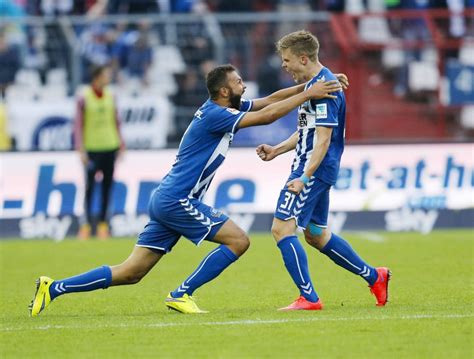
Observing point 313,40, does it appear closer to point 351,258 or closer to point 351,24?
point 351,258

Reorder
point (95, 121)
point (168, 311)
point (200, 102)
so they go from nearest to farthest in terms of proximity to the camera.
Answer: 1. point (168, 311)
2. point (95, 121)
3. point (200, 102)

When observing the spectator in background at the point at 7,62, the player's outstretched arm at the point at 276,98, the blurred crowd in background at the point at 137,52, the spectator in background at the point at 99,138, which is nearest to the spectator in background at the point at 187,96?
the blurred crowd in background at the point at 137,52

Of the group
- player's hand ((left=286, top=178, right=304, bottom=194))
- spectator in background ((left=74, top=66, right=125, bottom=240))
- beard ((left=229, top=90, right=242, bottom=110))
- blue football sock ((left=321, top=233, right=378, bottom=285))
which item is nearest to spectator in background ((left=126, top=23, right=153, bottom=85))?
spectator in background ((left=74, top=66, right=125, bottom=240))

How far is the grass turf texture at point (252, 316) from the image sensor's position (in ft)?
24.6

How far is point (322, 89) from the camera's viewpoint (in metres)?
8.95

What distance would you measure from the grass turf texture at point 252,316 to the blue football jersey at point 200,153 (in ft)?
3.25

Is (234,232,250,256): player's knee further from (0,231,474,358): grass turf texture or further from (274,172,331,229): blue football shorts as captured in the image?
(0,231,474,358): grass turf texture

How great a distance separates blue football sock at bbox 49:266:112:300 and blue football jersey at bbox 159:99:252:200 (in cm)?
79

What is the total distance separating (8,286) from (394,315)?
460 centimetres

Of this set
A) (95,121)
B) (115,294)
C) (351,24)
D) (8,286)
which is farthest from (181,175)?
(351,24)

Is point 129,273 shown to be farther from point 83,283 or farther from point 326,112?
point 326,112

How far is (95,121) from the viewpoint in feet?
56.6

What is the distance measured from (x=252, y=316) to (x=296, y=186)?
1.03 meters

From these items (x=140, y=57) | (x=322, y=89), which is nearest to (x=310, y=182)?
(x=322, y=89)
